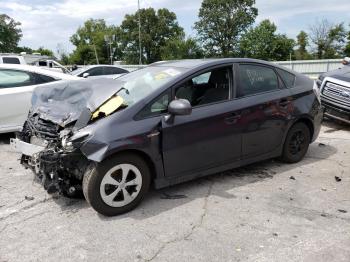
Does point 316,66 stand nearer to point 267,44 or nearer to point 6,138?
point 6,138

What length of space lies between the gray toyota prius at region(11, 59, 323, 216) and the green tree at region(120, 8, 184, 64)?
72.8 m

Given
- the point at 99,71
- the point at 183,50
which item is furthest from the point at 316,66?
the point at 183,50

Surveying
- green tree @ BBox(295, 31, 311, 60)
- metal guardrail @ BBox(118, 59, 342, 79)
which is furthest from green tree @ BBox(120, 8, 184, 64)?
metal guardrail @ BBox(118, 59, 342, 79)

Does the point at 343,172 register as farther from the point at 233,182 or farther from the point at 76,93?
the point at 76,93

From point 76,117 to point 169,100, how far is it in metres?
1.03

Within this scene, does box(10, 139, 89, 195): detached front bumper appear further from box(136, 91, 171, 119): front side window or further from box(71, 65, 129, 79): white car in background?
box(71, 65, 129, 79): white car in background

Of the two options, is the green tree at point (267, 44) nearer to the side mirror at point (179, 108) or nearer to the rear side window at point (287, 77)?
the rear side window at point (287, 77)

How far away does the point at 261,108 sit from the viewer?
5.07 m

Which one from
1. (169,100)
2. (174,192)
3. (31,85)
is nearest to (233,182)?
(174,192)

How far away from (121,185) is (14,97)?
403 centimetres

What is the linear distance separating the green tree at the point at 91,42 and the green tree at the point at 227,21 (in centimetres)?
2194

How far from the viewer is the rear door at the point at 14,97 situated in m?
7.11

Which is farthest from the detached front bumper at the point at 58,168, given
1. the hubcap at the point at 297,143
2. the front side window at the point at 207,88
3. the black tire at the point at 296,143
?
the hubcap at the point at 297,143

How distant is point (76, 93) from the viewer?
465cm
